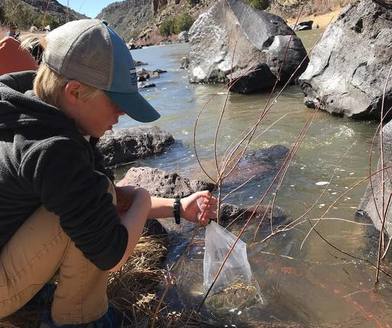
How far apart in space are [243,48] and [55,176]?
26.9 ft

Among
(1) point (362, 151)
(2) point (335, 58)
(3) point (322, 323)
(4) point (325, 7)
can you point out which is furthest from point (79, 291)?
(4) point (325, 7)

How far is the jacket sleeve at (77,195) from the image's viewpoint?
5.13 feet

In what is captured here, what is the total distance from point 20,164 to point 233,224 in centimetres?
200

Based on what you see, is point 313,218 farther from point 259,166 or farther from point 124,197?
point 124,197

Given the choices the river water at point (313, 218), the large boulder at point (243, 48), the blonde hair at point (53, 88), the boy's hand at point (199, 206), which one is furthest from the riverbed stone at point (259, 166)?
the large boulder at point (243, 48)

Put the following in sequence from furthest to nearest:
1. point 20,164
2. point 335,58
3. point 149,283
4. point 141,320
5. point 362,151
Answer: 1. point 335,58
2. point 362,151
3. point 149,283
4. point 141,320
5. point 20,164

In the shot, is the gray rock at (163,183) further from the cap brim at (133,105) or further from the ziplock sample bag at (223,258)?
the cap brim at (133,105)

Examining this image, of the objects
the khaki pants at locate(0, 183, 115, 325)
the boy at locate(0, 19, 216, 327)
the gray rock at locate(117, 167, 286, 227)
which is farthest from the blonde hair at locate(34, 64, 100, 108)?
the gray rock at locate(117, 167, 286, 227)

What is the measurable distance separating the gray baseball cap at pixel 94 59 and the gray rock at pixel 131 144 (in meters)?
3.52

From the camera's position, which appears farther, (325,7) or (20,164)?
(325,7)

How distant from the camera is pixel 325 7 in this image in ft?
116

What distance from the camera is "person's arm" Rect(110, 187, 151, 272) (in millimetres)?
1885

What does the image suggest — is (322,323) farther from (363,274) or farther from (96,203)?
(96,203)

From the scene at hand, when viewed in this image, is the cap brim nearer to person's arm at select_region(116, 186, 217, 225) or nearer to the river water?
person's arm at select_region(116, 186, 217, 225)
